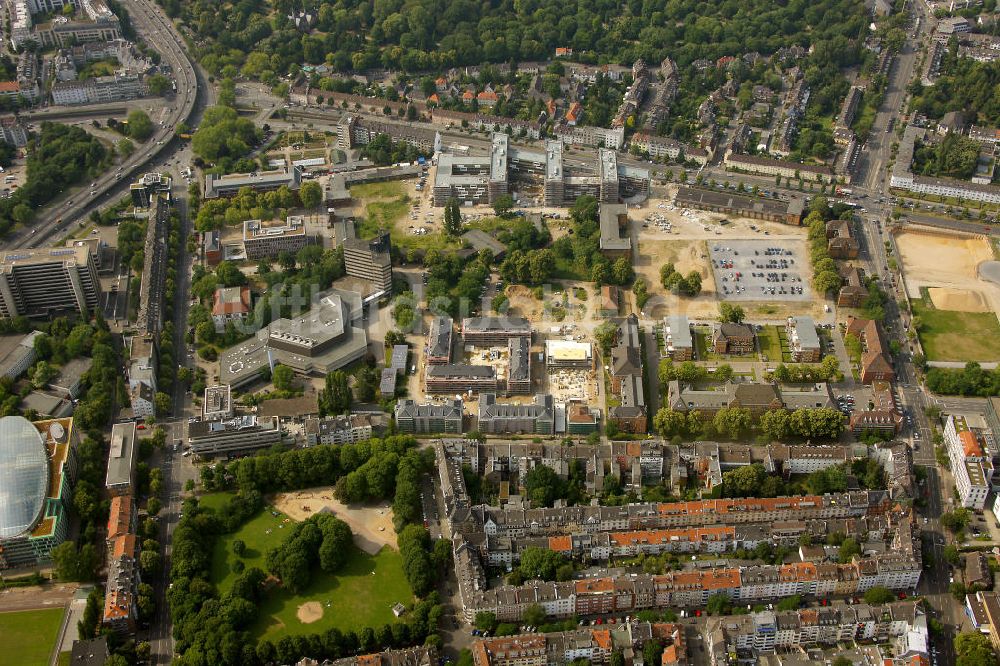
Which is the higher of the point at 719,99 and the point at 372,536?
the point at 719,99

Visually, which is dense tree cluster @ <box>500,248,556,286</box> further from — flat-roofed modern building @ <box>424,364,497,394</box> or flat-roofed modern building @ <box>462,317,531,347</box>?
flat-roofed modern building @ <box>424,364,497,394</box>

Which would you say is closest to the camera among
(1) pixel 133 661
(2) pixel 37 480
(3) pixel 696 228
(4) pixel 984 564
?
(1) pixel 133 661

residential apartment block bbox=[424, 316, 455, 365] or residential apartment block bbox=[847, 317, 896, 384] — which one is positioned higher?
residential apartment block bbox=[847, 317, 896, 384]

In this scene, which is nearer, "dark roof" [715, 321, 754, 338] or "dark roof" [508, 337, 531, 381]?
"dark roof" [508, 337, 531, 381]

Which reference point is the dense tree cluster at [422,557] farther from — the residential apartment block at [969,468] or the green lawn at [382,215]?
the green lawn at [382,215]

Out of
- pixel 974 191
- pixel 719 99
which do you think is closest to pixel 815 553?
pixel 974 191

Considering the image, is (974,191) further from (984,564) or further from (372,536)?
(372,536)

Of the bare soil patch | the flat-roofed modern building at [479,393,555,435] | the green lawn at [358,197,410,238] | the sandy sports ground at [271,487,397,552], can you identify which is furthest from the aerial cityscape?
the flat-roofed modern building at [479,393,555,435]
